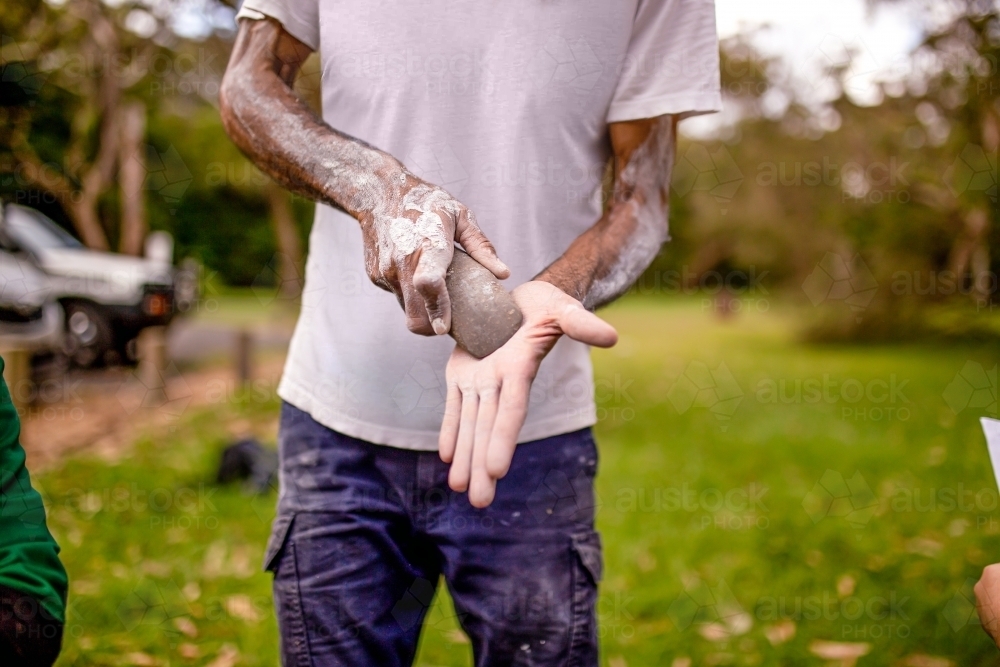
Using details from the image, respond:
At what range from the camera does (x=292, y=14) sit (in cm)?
147

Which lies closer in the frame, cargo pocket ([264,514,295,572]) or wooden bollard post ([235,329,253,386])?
cargo pocket ([264,514,295,572])

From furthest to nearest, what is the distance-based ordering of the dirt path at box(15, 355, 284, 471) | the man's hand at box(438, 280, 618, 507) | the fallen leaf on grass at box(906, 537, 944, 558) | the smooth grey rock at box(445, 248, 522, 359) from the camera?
1. the dirt path at box(15, 355, 284, 471)
2. the fallen leaf on grass at box(906, 537, 944, 558)
3. the smooth grey rock at box(445, 248, 522, 359)
4. the man's hand at box(438, 280, 618, 507)

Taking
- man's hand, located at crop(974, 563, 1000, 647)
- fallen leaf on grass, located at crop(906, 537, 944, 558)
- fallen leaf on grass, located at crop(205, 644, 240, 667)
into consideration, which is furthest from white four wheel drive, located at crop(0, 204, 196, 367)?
man's hand, located at crop(974, 563, 1000, 647)

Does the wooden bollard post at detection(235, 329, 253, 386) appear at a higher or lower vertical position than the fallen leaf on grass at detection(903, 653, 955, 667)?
higher

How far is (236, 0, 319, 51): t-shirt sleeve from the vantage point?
57.1 inches

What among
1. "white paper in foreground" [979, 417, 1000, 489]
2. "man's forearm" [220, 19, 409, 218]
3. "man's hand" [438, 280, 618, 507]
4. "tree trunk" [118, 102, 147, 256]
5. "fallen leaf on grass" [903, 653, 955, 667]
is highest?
"tree trunk" [118, 102, 147, 256]

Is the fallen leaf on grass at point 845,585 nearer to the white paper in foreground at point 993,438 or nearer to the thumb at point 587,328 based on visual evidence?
the white paper in foreground at point 993,438

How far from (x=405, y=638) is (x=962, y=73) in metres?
7.29

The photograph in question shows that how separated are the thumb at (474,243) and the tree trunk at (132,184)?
30.4 ft

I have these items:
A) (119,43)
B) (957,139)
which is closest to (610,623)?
(119,43)

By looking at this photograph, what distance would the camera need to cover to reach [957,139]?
7609mm

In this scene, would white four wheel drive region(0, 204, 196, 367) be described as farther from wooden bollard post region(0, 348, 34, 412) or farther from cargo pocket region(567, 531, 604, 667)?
cargo pocket region(567, 531, 604, 667)

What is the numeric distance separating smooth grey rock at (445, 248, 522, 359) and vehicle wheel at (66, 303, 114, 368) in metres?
8.41

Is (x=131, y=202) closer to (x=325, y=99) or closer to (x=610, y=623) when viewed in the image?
(x=610, y=623)
